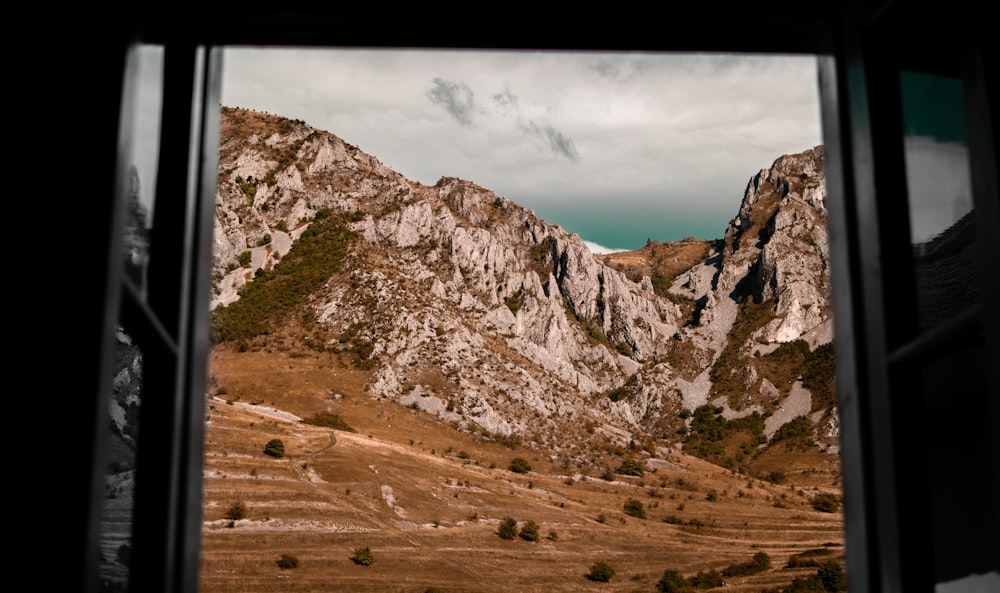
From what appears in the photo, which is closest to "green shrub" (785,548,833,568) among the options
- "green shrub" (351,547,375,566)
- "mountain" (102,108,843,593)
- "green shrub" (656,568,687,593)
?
"mountain" (102,108,843,593)

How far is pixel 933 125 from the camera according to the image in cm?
92

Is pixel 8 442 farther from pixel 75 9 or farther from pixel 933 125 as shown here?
pixel 933 125

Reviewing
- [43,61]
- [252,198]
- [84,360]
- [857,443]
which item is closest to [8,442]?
[84,360]

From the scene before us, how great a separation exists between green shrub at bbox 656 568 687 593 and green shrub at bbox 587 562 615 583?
273 cm

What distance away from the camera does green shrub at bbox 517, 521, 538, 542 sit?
43.3m

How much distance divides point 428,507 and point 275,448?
968 centimetres

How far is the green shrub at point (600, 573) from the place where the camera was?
40.8m

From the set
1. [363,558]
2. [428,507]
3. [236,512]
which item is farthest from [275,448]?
[363,558]

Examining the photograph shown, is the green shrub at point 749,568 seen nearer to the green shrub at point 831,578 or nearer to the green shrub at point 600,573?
the green shrub at point 831,578

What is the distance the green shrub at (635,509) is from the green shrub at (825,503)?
12.5 metres

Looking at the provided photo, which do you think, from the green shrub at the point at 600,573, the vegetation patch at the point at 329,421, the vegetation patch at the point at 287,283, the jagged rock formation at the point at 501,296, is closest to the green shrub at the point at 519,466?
the jagged rock formation at the point at 501,296

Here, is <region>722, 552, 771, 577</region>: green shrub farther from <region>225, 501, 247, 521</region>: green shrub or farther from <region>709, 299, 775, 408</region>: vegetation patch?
<region>709, 299, 775, 408</region>: vegetation patch

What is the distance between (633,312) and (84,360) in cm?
8042

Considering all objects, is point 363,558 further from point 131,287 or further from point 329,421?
point 131,287
